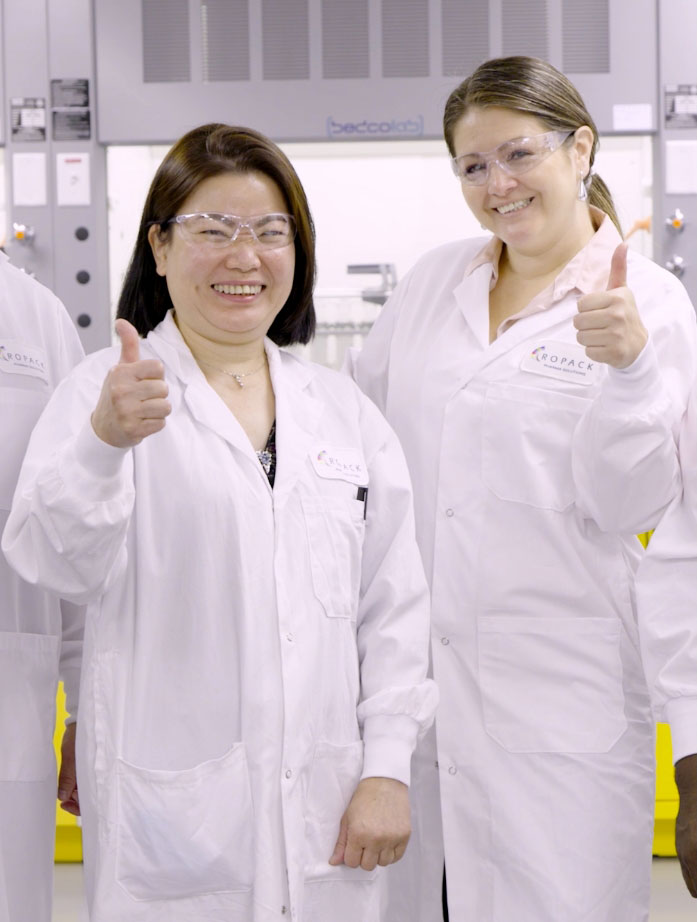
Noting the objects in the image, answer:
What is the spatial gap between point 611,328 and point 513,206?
0.41 metres

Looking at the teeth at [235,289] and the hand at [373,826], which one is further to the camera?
the teeth at [235,289]

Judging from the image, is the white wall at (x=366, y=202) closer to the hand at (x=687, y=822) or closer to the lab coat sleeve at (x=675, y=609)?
the lab coat sleeve at (x=675, y=609)

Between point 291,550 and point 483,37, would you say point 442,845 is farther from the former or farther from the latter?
point 483,37

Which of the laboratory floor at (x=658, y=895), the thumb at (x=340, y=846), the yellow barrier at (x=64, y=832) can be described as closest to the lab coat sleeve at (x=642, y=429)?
the thumb at (x=340, y=846)

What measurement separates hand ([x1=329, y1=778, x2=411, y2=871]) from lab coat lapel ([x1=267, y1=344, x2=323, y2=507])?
1.27ft

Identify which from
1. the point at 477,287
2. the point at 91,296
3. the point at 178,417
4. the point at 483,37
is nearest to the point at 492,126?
the point at 477,287

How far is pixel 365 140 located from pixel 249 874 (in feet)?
6.76

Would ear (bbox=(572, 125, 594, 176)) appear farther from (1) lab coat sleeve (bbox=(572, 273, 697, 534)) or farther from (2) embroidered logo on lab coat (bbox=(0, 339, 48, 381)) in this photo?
(2) embroidered logo on lab coat (bbox=(0, 339, 48, 381))

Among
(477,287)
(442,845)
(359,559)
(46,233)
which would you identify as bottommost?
(442,845)

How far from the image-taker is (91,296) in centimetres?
296

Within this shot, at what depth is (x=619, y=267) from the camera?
5.09 feet

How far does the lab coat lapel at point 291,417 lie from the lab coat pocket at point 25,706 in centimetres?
44

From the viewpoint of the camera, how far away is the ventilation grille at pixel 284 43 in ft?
9.55

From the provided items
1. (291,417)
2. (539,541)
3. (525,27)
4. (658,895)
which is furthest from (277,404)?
(658,895)
